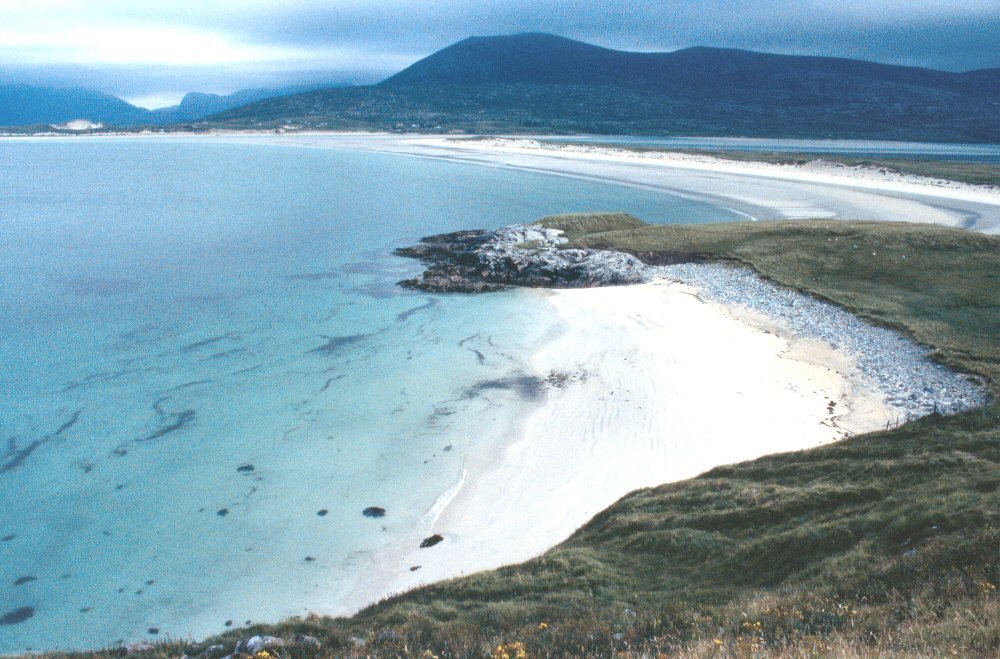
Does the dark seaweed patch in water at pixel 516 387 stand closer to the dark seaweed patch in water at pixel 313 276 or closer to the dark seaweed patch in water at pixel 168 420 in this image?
the dark seaweed patch in water at pixel 168 420

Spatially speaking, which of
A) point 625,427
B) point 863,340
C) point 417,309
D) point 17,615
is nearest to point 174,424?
point 17,615

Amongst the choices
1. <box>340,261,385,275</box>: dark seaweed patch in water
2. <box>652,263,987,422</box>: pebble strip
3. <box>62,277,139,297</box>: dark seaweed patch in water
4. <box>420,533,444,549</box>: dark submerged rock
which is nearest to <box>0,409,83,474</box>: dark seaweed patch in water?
<box>420,533,444,549</box>: dark submerged rock

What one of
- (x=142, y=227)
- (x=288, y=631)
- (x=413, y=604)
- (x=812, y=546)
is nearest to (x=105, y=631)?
(x=288, y=631)

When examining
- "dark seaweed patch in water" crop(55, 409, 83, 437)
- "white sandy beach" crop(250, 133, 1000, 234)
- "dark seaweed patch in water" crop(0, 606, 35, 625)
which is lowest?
"dark seaweed patch in water" crop(0, 606, 35, 625)

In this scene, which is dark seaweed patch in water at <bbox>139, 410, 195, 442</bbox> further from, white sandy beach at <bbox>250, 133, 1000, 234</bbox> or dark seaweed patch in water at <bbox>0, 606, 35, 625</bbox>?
white sandy beach at <bbox>250, 133, 1000, 234</bbox>

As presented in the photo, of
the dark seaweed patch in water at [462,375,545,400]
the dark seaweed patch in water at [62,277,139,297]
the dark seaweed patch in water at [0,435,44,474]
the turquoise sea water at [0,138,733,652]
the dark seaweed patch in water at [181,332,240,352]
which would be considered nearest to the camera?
the turquoise sea water at [0,138,733,652]

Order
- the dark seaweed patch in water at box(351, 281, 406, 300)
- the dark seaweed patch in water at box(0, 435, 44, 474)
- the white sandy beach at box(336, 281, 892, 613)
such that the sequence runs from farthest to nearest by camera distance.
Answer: the dark seaweed patch in water at box(351, 281, 406, 300), the dark seaweed patch in water at box(0, 435, 44, 474), the white sandy beach at box(336, 281, 892, 613)

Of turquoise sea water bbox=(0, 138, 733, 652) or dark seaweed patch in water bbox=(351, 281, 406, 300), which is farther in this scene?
dark seaweed patch in water bbox=(351, 281, 406, 300)

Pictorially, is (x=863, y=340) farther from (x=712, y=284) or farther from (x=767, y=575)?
(x=767, y=575)

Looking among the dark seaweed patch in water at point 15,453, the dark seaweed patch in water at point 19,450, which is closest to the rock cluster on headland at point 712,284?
the dark seaweed patch in water at point 19,450
